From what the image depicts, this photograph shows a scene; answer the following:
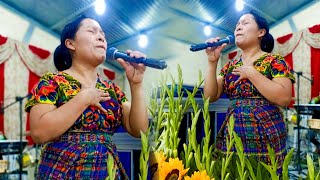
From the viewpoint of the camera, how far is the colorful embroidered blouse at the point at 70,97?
0.50 m

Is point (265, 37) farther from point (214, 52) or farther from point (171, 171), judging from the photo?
point (171, 171)

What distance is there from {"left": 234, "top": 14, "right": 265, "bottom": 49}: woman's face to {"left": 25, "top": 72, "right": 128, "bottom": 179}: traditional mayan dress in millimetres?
285

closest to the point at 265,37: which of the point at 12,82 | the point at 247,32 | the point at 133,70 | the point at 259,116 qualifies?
the point at 247,32

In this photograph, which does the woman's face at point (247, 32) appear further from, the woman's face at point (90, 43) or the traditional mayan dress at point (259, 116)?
the woman's face at point (90, 43)

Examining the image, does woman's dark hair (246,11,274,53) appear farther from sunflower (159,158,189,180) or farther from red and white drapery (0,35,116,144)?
red and white drapery (0,35,116,144)

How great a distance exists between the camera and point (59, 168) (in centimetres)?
50

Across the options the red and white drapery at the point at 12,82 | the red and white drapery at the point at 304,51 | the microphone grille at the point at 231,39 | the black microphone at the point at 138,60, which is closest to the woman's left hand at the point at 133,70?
the black microphone at the point at 138,60

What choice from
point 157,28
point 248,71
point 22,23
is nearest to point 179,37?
point 157,28

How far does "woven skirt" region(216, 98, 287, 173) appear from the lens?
2.14 ft

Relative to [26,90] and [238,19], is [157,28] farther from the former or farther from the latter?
[26,90]

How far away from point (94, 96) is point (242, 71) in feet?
0.91

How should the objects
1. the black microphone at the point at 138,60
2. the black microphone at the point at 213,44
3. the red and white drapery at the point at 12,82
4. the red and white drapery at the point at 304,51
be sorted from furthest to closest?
1. the red and white drapery at the point at 12,82
2. the red and white drapery at the point at 304,51
3. the black microphone at the point at 213,44
4. the black microphone at the point at 138,60

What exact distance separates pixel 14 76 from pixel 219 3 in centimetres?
132

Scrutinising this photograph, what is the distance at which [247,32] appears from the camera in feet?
2.19
